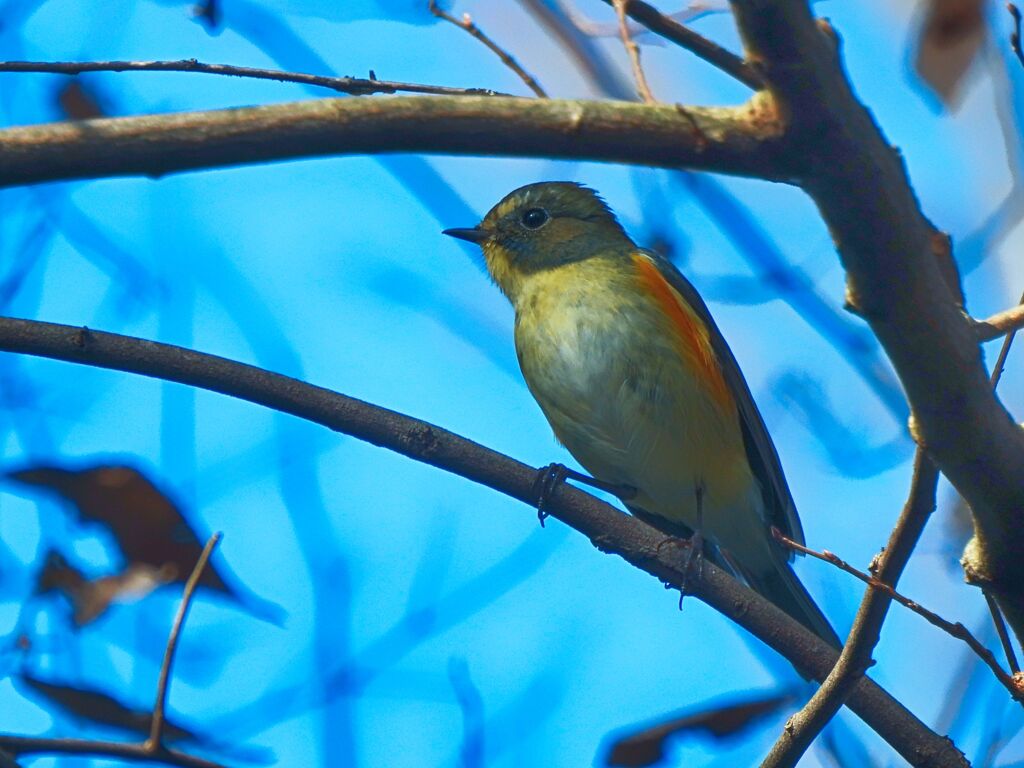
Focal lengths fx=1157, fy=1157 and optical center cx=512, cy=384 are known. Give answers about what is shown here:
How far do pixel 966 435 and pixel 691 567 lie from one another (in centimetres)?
142

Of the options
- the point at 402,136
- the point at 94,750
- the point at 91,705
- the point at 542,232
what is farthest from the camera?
the point at 542,232

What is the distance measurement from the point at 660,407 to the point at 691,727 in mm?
1628

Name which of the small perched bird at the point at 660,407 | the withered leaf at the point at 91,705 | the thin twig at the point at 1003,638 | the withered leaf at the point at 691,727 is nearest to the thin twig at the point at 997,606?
the thin twig at the point at 1003,638

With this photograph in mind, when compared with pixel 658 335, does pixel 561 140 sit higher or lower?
lower

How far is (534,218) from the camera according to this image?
244 inches

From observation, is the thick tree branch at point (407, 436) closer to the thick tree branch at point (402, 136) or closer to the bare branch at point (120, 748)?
the bare branch at point (120, 748)

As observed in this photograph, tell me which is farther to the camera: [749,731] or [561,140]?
[749,731]

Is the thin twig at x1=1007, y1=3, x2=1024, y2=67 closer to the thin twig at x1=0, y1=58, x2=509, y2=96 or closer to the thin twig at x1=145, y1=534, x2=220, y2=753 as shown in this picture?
the thin twig at x1=0, y1=58, x2=509, y2=96

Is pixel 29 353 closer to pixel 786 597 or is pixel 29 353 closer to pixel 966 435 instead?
pixel 966 435

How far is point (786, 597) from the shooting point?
208 inches

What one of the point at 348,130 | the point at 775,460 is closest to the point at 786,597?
the point at 775,460

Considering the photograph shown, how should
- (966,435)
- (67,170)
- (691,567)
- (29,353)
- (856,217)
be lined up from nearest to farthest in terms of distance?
(67,170) → (856,217) → (966,435) → (29,353) → (691,567)

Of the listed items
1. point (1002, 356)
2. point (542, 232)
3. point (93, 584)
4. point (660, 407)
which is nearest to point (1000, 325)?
point (1002, 356)

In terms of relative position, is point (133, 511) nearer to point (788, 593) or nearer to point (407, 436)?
point (407, 436)
